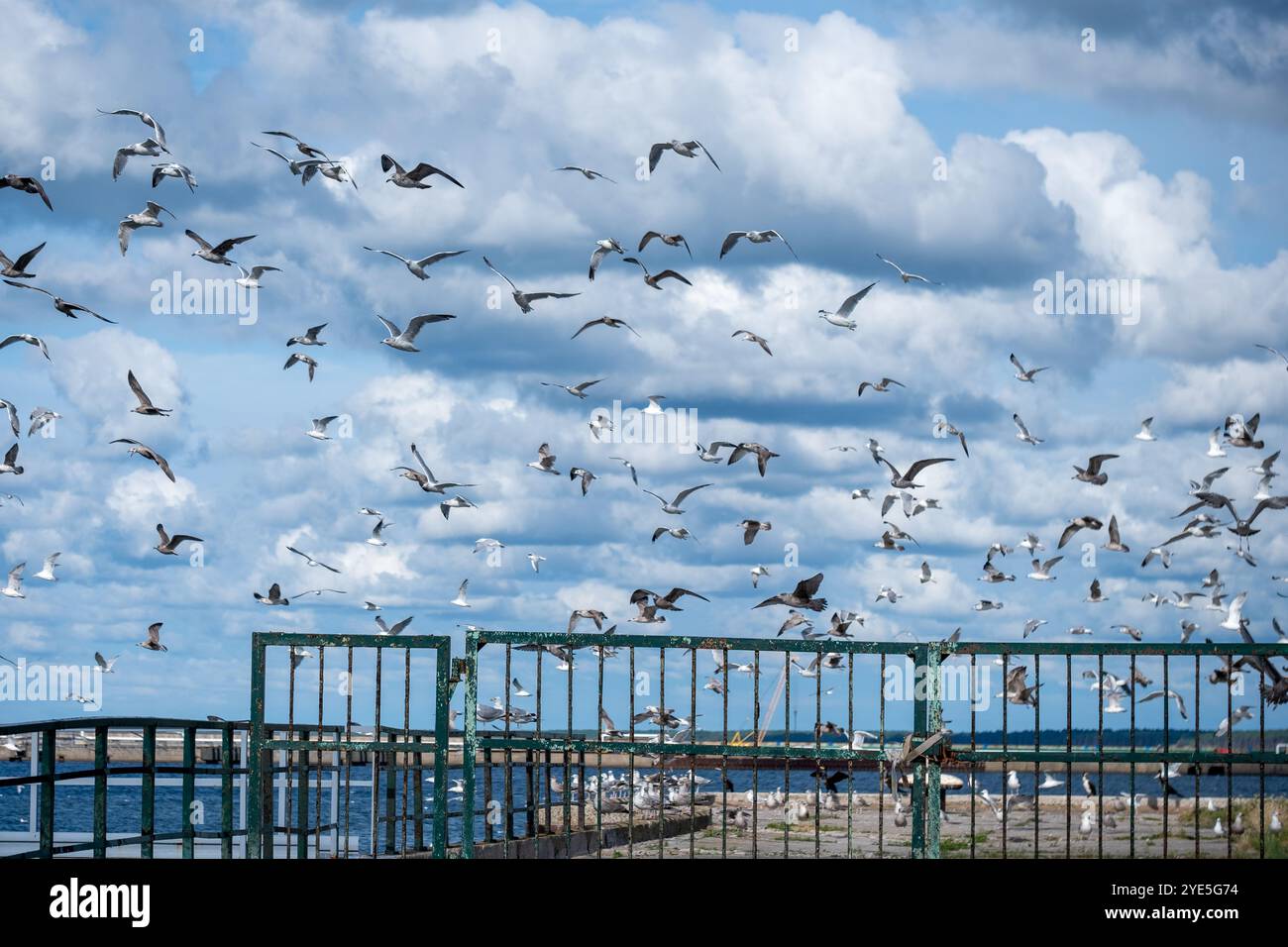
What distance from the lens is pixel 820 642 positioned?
12.3 m

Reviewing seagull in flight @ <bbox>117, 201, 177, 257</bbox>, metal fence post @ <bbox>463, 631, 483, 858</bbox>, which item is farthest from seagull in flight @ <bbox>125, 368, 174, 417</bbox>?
metal fence post @ <bbox>463, 631, 483, 858</bbox>

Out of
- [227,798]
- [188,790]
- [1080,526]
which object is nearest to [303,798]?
[227,798]

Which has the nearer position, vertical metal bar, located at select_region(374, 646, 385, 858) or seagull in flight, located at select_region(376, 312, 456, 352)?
vertical metal bar, located at select_region(374, 646, 385, 858)

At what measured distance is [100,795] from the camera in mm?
13773

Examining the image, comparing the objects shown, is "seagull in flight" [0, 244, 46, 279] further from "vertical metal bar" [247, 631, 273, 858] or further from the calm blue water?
the calm blue water

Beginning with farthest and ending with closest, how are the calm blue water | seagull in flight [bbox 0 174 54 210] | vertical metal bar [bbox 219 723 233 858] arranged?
1. the calm blue water
2. seagull in flight [bbox 0 174 54 210]
3. vertical metal bar [bbox 219 723 233 858]

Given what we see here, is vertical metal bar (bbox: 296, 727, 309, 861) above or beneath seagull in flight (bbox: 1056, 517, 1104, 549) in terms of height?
beneath

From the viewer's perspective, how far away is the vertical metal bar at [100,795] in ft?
45.5

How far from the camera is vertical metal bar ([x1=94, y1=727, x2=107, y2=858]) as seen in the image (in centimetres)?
1387

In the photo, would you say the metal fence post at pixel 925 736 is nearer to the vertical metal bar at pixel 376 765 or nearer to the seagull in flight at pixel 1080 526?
the vertical metal bar at pixel 376 765

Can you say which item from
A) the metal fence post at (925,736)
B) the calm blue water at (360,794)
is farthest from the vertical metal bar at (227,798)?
the calm blue water at (360,794)

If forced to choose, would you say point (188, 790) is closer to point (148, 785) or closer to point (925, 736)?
point (148, 785)
